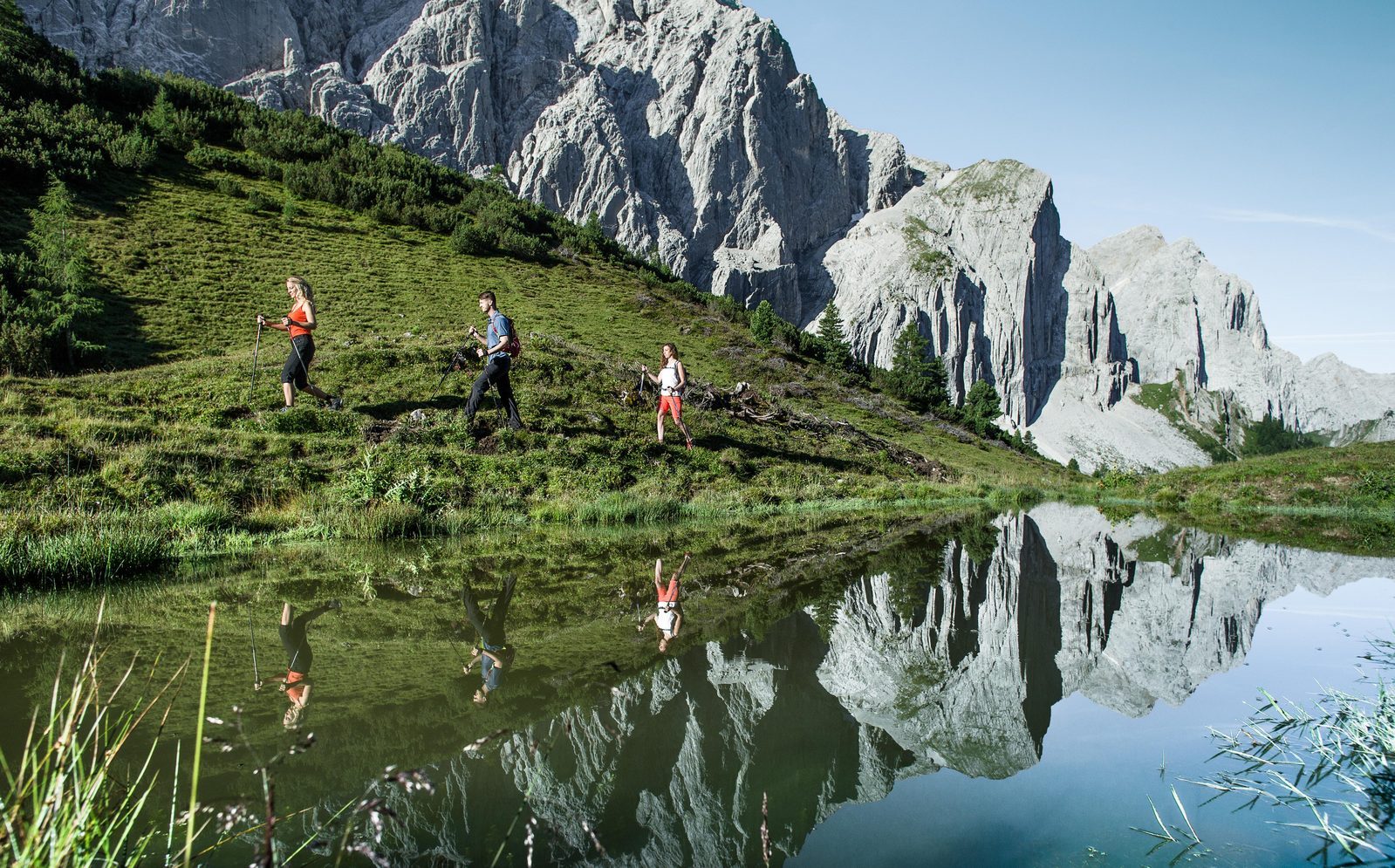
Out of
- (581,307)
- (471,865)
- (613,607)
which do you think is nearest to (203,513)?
(613,607)

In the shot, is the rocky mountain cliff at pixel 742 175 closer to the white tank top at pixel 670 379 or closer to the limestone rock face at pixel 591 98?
the limestone rock face at pixel 591 98

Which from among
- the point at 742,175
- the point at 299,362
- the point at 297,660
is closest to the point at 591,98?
the point at 742,175

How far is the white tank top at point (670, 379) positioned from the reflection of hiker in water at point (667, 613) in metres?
9.36

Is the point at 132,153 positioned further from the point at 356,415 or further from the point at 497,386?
the point at 497,386

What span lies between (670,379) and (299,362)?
7857mm

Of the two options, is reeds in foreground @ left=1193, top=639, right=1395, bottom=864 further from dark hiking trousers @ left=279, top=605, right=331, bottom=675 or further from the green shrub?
the green shrub

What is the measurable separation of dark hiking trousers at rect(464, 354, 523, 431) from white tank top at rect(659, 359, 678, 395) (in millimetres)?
3474

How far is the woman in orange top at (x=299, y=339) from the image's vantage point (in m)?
13.5

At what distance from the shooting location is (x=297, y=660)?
14.1ft

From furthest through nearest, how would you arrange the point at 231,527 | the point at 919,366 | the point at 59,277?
the point at 919,366 → the point at 59,277 → the point at 231,527

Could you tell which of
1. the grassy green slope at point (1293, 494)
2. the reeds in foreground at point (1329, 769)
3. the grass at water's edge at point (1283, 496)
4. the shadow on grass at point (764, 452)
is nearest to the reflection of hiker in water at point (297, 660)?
the reeds in foreground at point (1329, 769)

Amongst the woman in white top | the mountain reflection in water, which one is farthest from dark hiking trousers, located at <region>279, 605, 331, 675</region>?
the woman in white top

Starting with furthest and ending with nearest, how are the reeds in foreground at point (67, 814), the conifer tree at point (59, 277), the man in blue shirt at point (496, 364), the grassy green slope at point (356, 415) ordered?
1. the conifer tree at point (59, 277)
2. the man in blue shirt at point (496, 364)
3. the grassy green slope at point (356, 415)
4. the reeds in foreground at point (67, 814)

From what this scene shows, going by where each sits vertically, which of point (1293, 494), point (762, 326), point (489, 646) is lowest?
point (489, 646)
